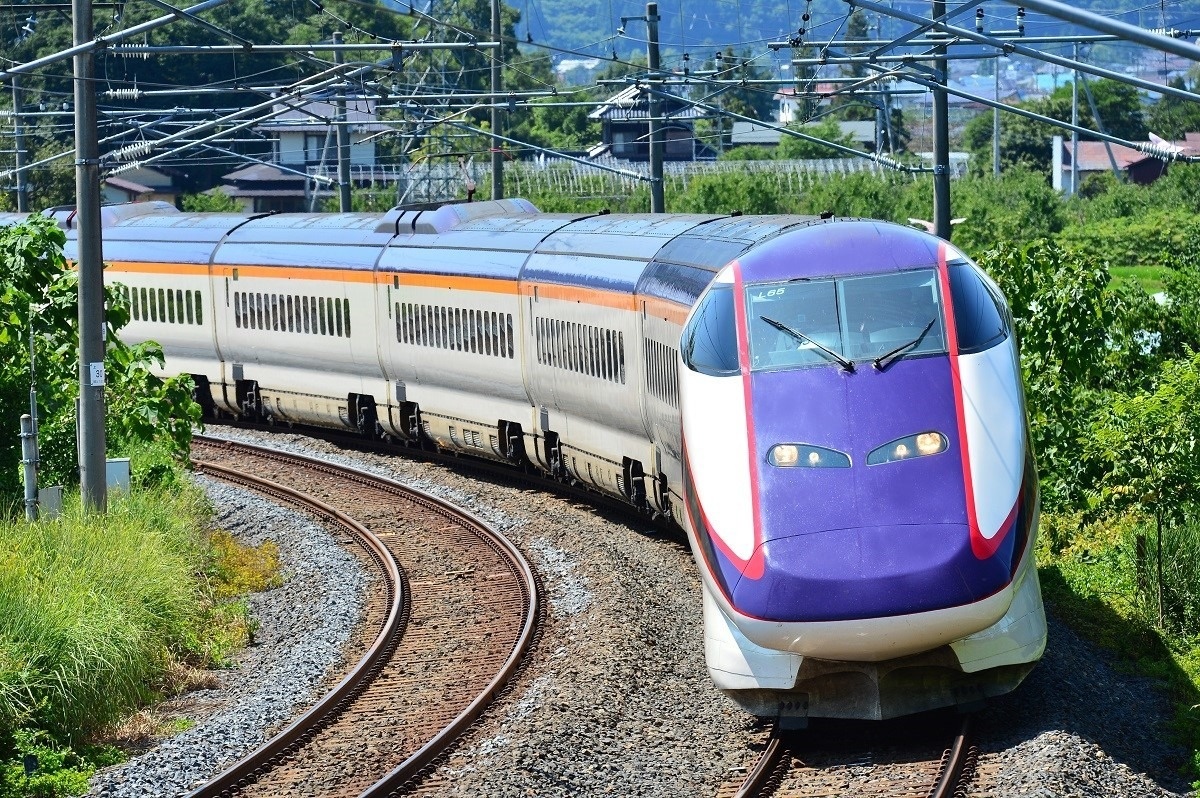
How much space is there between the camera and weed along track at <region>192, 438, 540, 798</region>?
36.4 ft

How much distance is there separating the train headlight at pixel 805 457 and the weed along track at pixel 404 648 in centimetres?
293

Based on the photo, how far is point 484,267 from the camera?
73.4 ft

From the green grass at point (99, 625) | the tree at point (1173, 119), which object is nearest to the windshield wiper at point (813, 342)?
the green grass at point (99, 625)

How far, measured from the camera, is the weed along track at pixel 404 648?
1109 centimetres

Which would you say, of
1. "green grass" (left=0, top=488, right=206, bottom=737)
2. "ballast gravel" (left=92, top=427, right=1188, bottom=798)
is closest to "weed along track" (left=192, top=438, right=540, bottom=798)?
"ballast gravel" (left=92, top=427, right=1188, bottom=798)

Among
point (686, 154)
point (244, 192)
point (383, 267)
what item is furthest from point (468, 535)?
point (686, 154)

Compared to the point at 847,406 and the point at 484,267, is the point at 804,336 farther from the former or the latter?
the point at 484,267

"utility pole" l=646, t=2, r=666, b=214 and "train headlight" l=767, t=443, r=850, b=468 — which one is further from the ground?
"utility pole" l=646, t=2, r=666, b=214

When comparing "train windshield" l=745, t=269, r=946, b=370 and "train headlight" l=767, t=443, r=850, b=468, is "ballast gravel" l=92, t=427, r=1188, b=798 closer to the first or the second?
"train headlight" l=767, t=443, r=850, b=468

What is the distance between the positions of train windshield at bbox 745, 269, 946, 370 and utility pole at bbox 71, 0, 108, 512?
762 cm

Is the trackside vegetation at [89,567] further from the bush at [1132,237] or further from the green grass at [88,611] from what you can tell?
the bush at [1132,237]

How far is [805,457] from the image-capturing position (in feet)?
33.8

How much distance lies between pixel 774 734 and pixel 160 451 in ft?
38.4

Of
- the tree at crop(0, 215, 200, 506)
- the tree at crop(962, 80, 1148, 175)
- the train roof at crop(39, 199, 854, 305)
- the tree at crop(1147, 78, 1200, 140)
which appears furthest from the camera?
the tree at crop(962, 80, 1148, 175)
